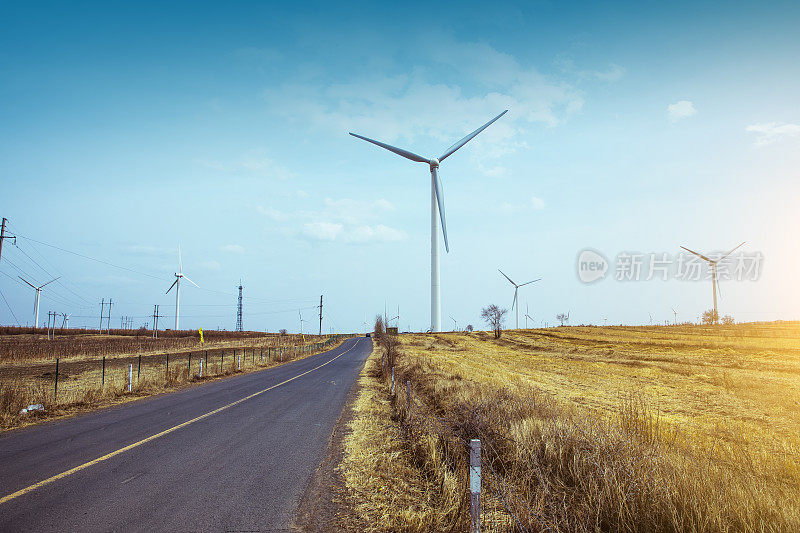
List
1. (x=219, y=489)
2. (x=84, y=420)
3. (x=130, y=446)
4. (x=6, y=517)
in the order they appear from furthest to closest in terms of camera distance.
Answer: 1. (x=84, y=420)
2. (x=130, y=446)
3. (x=219, y=489)
4. (x=6, y=517)

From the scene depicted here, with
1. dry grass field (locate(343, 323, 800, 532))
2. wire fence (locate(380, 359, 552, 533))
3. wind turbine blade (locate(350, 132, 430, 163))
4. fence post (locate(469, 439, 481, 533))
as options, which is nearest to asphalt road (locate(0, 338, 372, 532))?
dry grass field (locate(343, 323, 800, 532))

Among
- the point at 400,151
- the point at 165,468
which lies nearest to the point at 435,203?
the point at 400,151

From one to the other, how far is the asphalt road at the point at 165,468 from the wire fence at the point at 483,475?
236 cm

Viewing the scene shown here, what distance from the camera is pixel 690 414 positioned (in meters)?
→ 15.1

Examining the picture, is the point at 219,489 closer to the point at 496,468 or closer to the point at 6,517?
the point at 6,517

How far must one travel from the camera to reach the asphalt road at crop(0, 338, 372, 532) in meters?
5.63

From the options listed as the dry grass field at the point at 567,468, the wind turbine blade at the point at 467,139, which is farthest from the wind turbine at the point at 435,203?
the dry grass field at the point at 567,468

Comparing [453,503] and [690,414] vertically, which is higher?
[453,503]

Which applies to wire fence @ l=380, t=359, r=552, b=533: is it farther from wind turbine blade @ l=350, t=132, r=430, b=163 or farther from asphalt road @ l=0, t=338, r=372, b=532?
wind turbine blade @ l=350, t=132, r=430, b=163

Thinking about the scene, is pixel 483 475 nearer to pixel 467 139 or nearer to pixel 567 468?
pixel 567 468

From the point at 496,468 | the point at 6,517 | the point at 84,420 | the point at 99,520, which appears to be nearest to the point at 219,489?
the point at 99,520

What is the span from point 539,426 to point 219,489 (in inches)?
227

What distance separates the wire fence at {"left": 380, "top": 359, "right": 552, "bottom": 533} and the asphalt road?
236cm

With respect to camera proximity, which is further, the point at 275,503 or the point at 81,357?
the point at 81,357
